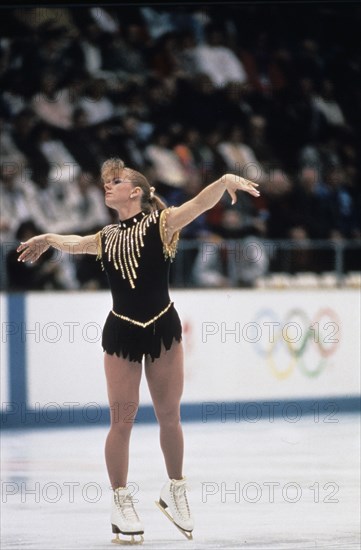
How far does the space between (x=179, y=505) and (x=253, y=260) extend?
20.2 ft

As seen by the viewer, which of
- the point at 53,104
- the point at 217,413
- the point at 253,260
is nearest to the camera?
the point at 217,413

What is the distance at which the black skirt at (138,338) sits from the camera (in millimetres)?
5488

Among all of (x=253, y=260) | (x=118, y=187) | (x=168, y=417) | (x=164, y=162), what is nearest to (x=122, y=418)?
(x=168, y=417)

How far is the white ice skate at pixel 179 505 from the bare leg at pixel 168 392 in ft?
0.34

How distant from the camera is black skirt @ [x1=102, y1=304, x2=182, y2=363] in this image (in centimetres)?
549

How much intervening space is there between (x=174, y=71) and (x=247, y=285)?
3063 mm

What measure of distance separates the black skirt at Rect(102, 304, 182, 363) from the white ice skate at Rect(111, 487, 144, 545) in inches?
24.7

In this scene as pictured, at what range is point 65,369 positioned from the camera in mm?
10594

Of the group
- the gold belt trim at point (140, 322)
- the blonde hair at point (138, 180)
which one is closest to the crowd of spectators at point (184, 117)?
the blonde hair at point (138, 180)

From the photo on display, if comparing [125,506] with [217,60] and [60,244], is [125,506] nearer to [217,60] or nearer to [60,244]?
[60,244]

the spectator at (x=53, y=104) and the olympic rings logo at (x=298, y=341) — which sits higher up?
the spectator at (x=53, y=104)

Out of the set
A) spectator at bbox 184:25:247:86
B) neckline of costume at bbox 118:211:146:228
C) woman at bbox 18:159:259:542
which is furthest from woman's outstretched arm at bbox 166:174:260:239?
spectator at bbox 184:25:247:86

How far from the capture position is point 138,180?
5.55m

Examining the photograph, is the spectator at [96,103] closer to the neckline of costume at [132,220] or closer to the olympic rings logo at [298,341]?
the olympic rings logo at [298,341]
